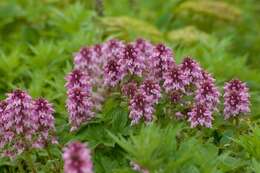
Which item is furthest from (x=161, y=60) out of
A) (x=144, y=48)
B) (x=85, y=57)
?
(x=85, y=57)

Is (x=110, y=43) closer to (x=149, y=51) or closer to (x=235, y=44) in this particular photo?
(x=149, y=51)

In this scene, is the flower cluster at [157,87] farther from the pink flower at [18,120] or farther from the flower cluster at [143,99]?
the pink flower at [18,120]

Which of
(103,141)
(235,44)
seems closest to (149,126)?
(103,141)

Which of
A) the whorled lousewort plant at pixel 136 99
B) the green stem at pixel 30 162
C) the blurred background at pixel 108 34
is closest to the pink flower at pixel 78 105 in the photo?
the whorled lousewort plant at pixel 136 99

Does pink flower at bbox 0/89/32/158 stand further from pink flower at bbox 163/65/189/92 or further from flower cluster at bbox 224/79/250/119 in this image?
flower cluster at bbox 224/79/250/119

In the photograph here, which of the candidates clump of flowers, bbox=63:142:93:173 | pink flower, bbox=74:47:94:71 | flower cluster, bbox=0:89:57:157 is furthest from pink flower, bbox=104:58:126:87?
clump of flowers, bbox=63:142:93:173

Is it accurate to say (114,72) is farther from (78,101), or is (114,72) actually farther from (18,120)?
(18,120)
